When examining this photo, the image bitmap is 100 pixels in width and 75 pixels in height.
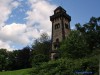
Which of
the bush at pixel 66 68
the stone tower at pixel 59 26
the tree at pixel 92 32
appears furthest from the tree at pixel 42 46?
the bush at pixel 66 68

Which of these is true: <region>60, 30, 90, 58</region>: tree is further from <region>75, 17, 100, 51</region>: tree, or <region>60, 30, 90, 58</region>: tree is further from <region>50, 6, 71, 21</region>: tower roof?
<region>50, 6, 71, 21</region>: tower roof

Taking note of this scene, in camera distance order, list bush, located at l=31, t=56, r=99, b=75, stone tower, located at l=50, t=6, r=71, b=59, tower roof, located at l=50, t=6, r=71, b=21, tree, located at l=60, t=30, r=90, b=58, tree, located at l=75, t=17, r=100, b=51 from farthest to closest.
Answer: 1. tower roof, located at l=50, t=6, r=71, b=21
2. stone tower, located at l=50, t=6, r=71, b=59
3. tree, located at l=75, t=17, r=100, b=51
4. tree, located at l=60, t=30, r=90, b=58
5. bush, located at l=31, t=56, r=99, b=75

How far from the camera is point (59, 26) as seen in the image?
70438mm

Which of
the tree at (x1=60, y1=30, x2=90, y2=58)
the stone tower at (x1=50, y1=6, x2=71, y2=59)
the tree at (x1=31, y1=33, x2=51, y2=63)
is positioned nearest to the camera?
the tree at (x1=60, y1=30, x2=90, y2=58)

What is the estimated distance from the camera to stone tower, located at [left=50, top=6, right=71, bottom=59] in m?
68.1

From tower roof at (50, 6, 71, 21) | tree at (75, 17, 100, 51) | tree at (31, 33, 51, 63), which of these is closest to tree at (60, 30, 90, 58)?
tree at (75, 17, 100, 51)

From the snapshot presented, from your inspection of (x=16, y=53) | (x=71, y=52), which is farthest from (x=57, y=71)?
(x=16, y=53)

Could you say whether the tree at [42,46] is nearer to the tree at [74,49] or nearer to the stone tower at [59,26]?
the stone tower at [59,26]

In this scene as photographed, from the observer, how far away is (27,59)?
88.9 meters

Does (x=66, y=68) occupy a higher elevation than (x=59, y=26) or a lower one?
lower

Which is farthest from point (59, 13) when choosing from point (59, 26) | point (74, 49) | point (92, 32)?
point (74, 49)

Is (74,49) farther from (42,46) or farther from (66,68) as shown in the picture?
(42,46)

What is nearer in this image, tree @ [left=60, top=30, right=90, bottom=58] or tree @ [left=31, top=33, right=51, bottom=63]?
tree @ [left=60, top=30, right=90, bottom=58]

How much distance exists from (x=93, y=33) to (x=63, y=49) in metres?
14.0
